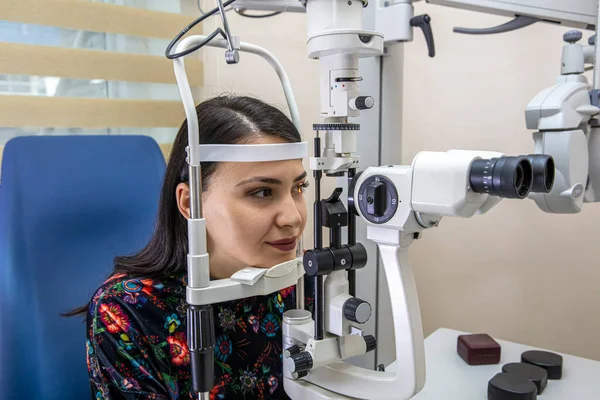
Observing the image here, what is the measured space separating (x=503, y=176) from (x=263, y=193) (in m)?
0.50

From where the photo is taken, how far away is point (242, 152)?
86 centimetres

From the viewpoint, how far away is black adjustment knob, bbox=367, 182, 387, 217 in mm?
716

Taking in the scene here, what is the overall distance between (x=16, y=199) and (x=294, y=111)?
27.0 inches

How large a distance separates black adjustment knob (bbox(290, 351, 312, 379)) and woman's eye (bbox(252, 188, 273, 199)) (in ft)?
1.10

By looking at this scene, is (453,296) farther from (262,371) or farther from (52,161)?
(52,161)

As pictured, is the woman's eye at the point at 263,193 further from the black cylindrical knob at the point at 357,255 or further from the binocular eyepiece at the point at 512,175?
the binocular eyepiece at the point at 512,175

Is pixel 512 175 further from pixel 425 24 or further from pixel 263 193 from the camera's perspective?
pixel 425 24

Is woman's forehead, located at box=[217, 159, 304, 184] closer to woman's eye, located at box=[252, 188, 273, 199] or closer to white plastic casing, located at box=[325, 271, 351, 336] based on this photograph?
woman's eye, located at box=[252, 188, 273, 199]

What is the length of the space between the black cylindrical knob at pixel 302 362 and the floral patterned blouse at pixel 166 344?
0.33m

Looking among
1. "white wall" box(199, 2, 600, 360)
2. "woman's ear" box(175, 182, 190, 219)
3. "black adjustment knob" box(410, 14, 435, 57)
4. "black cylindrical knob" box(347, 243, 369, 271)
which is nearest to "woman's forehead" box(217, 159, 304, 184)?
"woman's ear" box(175, 182, 190, 219)

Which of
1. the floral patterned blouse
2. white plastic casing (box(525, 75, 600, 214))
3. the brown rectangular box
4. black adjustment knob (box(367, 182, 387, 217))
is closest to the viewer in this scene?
black adjustment knob (box(367, 182, 387, 217))

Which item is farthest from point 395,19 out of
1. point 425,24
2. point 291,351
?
point 291,351

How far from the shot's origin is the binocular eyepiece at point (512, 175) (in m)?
0.61

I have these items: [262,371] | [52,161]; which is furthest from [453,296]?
[52,161]
